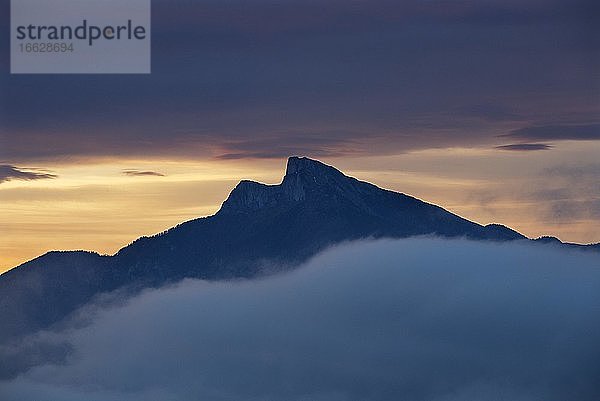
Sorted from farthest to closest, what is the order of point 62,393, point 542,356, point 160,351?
point 160,351 → point 62,393 → point 542,356

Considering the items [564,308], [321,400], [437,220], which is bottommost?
[321,400]

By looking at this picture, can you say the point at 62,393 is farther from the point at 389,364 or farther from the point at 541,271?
the point at 541,271

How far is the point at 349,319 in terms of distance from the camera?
193875mm

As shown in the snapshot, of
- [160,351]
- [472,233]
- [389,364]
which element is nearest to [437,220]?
[472,233]

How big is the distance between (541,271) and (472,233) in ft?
47.3

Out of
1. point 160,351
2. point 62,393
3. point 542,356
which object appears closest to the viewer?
point 542,356

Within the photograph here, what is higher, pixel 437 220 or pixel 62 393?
pixel 437 220

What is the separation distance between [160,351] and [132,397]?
20.8 m

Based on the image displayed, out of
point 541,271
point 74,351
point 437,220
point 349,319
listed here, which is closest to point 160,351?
point 74,351

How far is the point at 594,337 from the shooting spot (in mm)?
163750

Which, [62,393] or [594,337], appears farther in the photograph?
[62,393]

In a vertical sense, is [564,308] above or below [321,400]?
above

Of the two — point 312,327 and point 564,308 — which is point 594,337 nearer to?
point 564,308

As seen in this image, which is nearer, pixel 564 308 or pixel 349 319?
pixel 564 308
